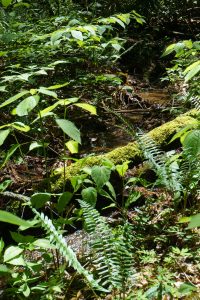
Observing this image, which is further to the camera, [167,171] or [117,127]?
[117,127]

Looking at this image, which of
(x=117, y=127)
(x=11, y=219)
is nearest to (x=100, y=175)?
(x=11, y=219)

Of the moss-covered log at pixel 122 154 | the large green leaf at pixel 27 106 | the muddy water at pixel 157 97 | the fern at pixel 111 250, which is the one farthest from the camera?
the muddy water at pixel 157 97

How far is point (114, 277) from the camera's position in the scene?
77.0 inches

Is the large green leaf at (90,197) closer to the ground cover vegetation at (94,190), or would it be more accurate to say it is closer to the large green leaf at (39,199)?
the ground cover vegetation at (94,190)

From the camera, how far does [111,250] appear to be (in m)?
2.11

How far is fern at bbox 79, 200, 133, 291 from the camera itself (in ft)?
6.42

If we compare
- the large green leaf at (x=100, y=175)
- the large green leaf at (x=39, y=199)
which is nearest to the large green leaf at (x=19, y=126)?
the large green leaf at (x=39, y=199)

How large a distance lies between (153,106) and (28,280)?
3.59 meters

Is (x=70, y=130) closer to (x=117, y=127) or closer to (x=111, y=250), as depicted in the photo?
(x=111, y=250)

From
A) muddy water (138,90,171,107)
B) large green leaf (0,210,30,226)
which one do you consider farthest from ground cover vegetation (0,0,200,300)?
muddy water (138,90,171,107)

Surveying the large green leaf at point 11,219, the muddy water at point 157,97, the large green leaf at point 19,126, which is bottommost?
the muddy water at point 157,97

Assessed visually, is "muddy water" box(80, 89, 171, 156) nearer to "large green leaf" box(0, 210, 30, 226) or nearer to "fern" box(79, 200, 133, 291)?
"fern" box(79, 200, 133, 291)

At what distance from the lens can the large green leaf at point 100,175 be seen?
7.17ft

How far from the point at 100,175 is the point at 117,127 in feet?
8.30
